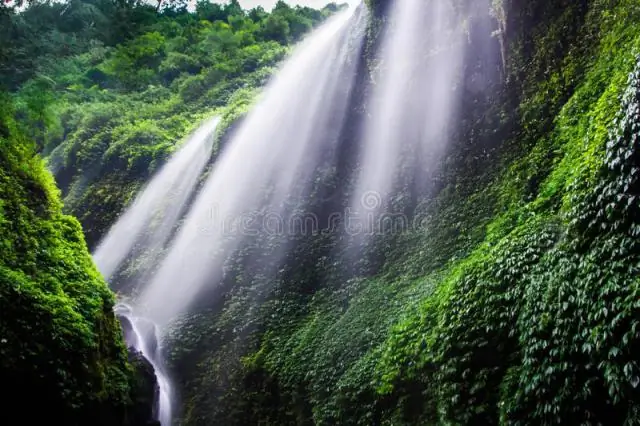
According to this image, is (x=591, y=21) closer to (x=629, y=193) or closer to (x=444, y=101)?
(x=444, y=101)

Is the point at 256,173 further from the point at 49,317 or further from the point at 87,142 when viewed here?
the point at 87,142

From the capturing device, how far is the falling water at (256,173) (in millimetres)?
14422

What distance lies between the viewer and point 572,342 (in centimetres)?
475

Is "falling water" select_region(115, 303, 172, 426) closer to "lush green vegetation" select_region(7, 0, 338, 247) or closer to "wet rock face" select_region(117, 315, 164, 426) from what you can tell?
"wet rock face" select_region(117, 315, 164, 426)

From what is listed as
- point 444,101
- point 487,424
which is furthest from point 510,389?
point 444,101

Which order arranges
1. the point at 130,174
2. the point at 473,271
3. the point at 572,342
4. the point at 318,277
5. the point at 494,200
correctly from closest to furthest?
the point at 572,342 < the point at 473,271 < the point at 494,200 < the point at 318,277 < the point at 130,174

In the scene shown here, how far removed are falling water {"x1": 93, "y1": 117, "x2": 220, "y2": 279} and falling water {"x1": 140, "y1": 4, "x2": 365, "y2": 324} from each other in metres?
1.21

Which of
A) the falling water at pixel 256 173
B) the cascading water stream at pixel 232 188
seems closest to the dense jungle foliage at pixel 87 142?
the cascading water stream at pixel 232 188

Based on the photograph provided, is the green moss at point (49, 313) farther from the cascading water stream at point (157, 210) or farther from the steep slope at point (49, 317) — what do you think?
the cascading water stream at point (157, 210)

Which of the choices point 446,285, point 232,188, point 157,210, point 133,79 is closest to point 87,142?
point 133,79

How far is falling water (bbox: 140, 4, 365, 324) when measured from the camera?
14.4 m

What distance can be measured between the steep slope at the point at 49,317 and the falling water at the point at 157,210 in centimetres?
805

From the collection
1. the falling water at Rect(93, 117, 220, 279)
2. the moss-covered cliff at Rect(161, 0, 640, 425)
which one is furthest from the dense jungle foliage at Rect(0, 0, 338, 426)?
the moss-covered cliff at Rect(161, 0, 640, 425)

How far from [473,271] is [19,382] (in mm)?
6471
